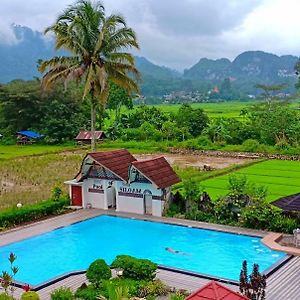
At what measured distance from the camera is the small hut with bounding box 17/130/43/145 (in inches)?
2080

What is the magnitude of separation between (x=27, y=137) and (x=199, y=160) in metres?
22.5

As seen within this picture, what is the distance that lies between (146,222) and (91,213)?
2.93 meters

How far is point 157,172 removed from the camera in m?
21.8

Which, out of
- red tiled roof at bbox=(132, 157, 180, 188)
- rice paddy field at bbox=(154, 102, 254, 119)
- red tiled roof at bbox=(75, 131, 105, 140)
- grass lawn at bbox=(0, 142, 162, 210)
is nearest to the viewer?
Answer: red tiled roof at bbox=(132, 157, 180, 188)

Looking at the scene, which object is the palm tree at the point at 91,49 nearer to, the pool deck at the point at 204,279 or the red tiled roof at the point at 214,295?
the pool deck at the point at 204,279

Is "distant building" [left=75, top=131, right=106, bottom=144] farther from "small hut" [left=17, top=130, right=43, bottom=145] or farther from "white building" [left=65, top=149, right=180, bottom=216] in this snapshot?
"white building" [left=65, top=149, right=180, bottom=216]

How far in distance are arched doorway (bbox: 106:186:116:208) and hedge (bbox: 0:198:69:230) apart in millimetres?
2004

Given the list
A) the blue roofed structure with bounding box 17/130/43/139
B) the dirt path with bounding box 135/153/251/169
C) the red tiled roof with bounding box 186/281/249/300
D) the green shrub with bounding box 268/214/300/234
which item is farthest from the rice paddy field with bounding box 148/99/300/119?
the red tiled roof with bounding box 186/281/249/300

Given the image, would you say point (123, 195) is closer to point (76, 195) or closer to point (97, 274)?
point (76, 195)

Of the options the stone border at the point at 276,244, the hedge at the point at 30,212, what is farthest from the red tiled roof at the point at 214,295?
the hedge at the point at 30,212

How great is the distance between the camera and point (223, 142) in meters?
45.4

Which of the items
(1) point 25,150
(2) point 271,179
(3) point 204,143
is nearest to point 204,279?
(2) point 271,179

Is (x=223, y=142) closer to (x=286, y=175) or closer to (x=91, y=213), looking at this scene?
(x=286, y=175)

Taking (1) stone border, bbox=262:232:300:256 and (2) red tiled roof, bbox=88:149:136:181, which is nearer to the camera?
(1) stone border, bbox=262:232:300:256
